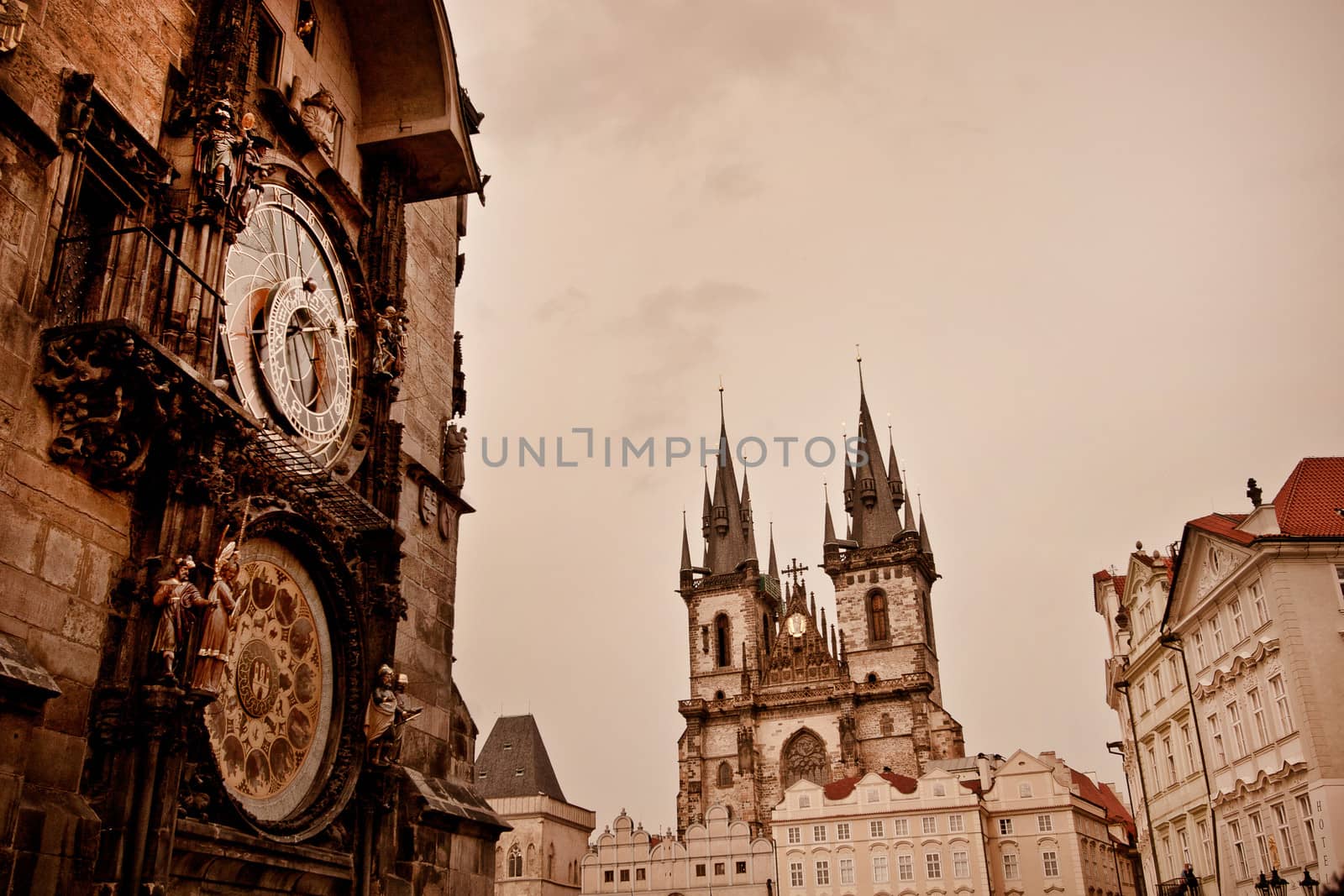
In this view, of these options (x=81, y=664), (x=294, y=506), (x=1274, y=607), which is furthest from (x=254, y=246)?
(x=1274, y=607)

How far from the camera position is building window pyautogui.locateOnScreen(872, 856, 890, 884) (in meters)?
52.0

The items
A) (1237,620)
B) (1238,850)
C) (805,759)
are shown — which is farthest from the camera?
Answer: (805,759)

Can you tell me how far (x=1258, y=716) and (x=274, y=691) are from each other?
20.0 m

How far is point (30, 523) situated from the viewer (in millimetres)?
6527

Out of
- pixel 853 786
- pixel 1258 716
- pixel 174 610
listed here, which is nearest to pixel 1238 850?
pixel 1258 716

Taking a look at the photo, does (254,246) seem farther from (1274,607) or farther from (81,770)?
(1274,607)

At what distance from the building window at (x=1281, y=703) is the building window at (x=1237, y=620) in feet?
5.12

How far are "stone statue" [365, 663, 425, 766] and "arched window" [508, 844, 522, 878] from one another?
54.1 metres

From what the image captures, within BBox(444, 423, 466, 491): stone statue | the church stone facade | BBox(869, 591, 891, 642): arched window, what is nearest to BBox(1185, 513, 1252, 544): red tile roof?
BBox(444, 423, 466, 491): stone statue

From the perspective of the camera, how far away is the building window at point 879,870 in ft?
171

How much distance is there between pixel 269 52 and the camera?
10406 mm

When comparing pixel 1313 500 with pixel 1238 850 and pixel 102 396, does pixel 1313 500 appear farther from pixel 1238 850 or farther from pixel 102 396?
pixel 102 396

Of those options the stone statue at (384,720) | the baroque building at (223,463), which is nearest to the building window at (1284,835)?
the baroque building at (223,463)

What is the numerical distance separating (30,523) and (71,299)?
5.08 ft
